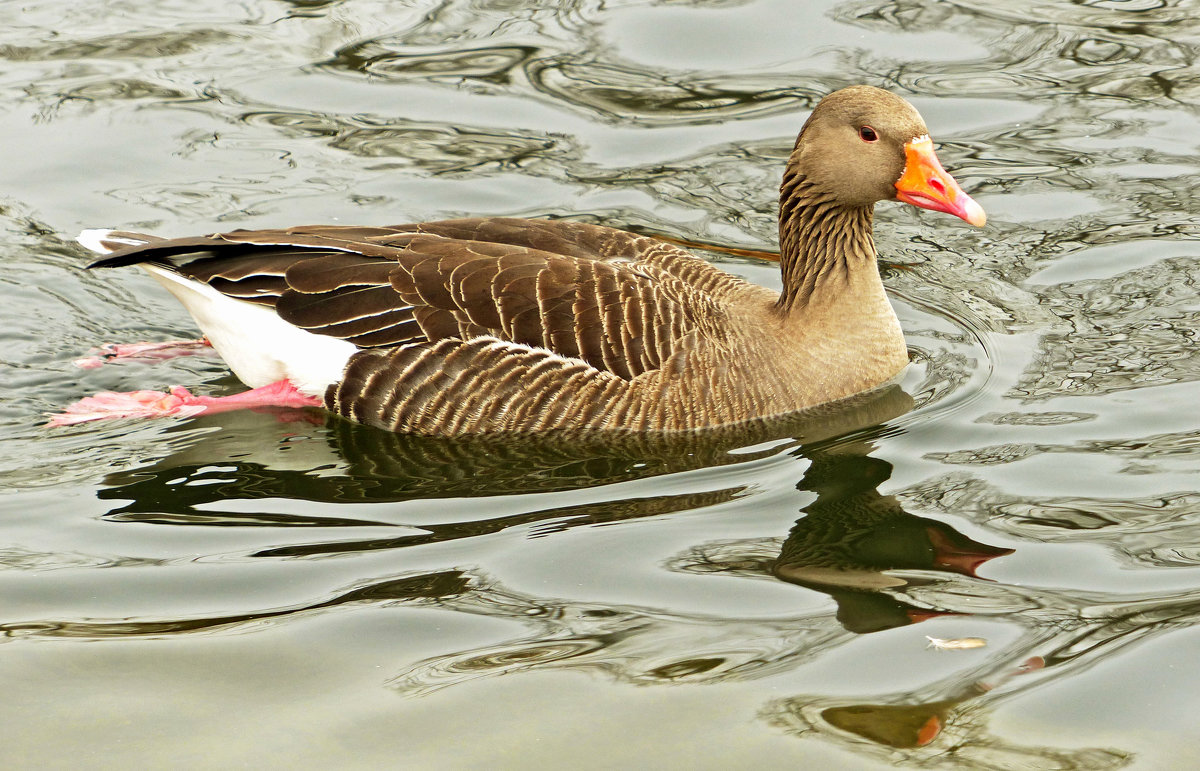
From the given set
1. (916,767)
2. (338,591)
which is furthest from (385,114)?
(916,767)

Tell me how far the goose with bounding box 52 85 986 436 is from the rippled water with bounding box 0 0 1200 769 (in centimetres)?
28

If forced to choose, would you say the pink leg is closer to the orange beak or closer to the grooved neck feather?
the grooved neck feather

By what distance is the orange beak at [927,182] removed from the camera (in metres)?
8.34

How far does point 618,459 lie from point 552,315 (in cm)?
92

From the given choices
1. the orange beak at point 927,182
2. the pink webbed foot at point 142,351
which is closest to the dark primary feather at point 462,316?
the pink webbed foot at point 142,351

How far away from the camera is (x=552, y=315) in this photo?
329 inches

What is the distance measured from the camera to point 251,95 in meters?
13.0

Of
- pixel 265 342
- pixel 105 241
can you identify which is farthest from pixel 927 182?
pixel 105 241

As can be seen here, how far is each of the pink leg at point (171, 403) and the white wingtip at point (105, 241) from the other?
0.88m

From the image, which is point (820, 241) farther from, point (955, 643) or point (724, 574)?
point (955, 643)

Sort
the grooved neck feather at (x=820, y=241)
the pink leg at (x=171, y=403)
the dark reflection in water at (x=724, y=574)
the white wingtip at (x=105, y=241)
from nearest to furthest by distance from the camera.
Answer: the dark reflection in water at (x=724, y=574)
the pink leg at (x=171, y=403)
the white wingtip at (x=105, y=241)
the grooved neck feather at (x=820, y=241)

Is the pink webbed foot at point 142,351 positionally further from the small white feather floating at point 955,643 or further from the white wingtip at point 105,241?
the small white feather floating at point 955,643

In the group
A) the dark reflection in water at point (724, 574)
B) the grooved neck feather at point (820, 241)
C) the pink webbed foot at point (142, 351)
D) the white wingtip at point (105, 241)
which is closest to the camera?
the dark reflection in water at point (724, 574)

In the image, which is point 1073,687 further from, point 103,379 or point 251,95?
point 251,95
